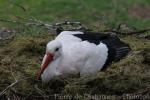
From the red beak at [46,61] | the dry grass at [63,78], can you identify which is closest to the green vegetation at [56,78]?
the dry grass at [63,78]

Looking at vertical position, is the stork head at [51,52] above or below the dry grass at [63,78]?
above

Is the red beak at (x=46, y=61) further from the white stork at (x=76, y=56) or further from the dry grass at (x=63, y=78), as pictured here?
the dry grass at (x=63, y=78)

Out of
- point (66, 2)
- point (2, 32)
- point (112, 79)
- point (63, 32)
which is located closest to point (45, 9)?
point (66, 2)

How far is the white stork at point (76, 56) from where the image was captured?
7.53m

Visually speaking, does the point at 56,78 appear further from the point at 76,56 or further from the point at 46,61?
the point at 76,56

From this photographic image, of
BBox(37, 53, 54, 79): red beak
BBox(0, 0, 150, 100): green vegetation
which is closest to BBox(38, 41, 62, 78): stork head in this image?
BBox(37, 53, 54, 79): red beak

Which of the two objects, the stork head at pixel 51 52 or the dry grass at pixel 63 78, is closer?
the dry grass at pixel 63 78

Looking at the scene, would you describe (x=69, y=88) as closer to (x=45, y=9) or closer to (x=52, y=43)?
(x=52, y=43)

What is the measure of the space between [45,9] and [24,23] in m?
3.73

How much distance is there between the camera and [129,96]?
7.02m

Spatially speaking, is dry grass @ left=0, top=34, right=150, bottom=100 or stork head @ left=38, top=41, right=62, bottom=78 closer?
dry grass @ left=0, top=34, right=150, bottom=100

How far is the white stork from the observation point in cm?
753

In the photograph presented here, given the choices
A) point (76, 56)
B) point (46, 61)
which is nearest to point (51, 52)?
point (46, 61)

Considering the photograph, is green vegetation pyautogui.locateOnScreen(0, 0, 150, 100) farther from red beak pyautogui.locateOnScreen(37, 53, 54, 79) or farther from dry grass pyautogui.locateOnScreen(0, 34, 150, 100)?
red beak pyautogui.locateOnScreen(37, 53, 54, 79)
